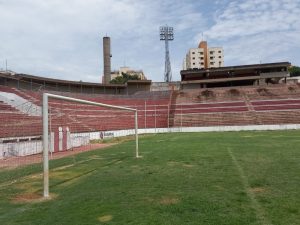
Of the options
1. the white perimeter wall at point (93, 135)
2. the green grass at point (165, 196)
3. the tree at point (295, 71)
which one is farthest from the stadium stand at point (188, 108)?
the tree at point (295, 71)

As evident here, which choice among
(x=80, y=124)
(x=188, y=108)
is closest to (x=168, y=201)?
(x=80, y=124)

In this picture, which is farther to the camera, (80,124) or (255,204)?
(80,124)

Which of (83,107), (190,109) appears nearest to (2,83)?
(83,107)

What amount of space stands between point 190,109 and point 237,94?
899 cm

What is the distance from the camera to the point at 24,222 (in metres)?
6.45

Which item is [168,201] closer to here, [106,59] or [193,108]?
[193,108]

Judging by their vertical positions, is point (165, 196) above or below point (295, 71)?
below

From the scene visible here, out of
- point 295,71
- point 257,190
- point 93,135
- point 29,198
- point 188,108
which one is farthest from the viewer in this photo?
point 295,71

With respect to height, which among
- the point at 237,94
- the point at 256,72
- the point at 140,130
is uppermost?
the point at 256,72

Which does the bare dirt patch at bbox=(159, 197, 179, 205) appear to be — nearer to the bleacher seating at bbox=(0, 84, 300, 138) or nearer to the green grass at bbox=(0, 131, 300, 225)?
the green grass at bbox=(0, 131, 300, 225)

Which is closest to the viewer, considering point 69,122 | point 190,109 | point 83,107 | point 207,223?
point 207,223

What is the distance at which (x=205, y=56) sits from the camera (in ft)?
417

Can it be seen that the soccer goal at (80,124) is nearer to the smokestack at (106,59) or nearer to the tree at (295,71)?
the smokestack at (106,59)

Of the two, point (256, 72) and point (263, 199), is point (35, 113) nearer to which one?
point (263, 199)
